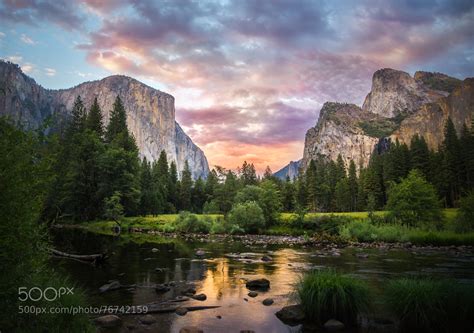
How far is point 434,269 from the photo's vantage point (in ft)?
70.5

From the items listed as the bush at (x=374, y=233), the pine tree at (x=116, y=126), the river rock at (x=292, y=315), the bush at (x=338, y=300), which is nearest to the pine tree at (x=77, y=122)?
the pine tree at (x=116, y=126)

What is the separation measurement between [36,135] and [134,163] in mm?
64669

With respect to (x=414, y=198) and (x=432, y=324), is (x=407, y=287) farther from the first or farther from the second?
(x=414, y=198)

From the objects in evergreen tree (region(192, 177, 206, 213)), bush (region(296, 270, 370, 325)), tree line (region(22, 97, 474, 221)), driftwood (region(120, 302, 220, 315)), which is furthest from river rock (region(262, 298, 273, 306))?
evergreen tree (region(192, 177, 206, 213))

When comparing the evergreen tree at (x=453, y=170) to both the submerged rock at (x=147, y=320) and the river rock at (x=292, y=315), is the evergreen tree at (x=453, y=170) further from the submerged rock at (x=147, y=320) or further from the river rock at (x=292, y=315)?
the submerged rock at (x=147, y=320)

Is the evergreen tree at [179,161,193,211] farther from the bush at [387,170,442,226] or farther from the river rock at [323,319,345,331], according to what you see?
the river rock at [323,319,345,331]

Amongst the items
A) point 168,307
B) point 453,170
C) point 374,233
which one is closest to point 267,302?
point 168,307

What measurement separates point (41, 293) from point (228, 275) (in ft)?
46.5

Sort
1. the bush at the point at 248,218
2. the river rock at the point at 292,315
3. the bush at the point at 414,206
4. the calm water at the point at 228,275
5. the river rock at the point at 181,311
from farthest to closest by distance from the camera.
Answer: the bush at the point at 248,218 → the bush at the point at 414,206 → the river rock at the point at 181,311 → the calm water at the point at 228,275 → the river rock at the point at 292,315

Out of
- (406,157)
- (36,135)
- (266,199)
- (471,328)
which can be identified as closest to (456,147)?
(406,157)

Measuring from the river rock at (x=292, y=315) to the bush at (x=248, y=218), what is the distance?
4507 centimetres

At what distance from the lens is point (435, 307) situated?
33.2 feet

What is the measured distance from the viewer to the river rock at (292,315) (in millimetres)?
11547

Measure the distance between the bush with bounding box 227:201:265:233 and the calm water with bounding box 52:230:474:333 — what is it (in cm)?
2727
